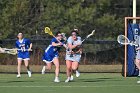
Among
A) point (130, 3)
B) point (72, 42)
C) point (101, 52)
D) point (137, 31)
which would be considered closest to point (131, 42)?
point (137, 31)

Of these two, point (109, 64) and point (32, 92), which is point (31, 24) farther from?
point (32, 92)

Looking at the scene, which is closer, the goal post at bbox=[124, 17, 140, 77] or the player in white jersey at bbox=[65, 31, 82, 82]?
the player in white jersey at bbox=[65, 31, 82, 82]

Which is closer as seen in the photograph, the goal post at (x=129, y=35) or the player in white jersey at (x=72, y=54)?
the player in white jersey at (x=72, y=54)

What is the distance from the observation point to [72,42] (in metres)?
19.2

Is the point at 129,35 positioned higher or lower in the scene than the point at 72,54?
higher

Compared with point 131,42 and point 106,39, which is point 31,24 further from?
point 131,42

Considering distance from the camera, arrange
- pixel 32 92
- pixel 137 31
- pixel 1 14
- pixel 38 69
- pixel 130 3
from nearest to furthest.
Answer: pixel 32 92 < pixel 137 31 < pixel 38 69 < pixel 1 14 < pixel 130 3

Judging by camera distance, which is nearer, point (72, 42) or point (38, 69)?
point (72, 42)

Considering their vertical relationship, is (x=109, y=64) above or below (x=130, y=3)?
below

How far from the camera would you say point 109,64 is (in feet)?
104

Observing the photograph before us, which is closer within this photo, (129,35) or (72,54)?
(72,54)

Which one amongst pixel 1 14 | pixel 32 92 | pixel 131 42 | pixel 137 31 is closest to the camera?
pixel 32 92

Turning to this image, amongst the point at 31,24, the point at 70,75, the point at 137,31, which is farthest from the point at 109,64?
the point at 70,75

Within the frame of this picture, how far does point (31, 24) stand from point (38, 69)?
501cm
